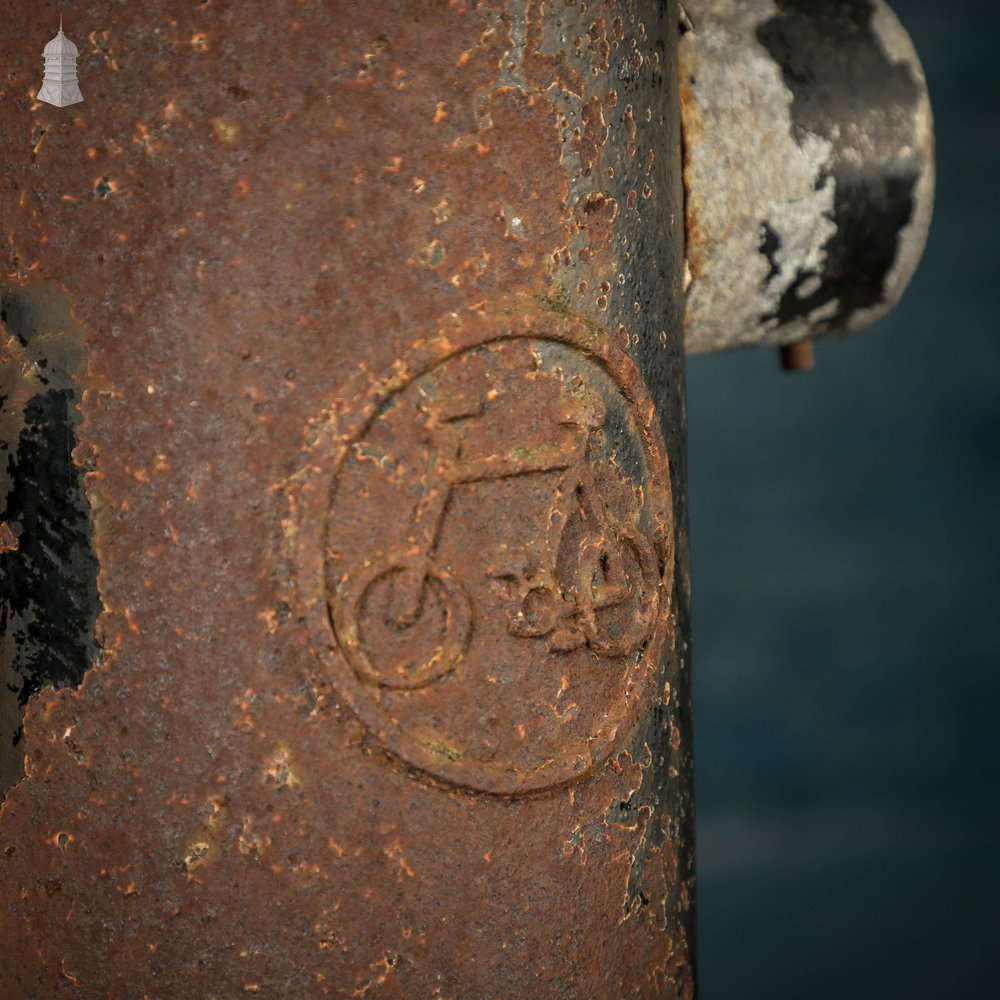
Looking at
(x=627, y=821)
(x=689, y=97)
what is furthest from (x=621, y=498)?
(x=689, y=97)

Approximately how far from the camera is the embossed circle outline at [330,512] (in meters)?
0.76

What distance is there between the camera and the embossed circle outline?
76cm

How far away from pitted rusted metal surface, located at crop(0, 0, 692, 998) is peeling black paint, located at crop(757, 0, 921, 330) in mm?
320

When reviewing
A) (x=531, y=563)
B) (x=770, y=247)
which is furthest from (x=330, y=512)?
(x=770, y=247)

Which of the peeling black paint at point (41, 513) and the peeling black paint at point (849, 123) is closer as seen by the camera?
the peeling black paint at point (41, 513)

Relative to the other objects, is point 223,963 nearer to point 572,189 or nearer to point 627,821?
point 627,821

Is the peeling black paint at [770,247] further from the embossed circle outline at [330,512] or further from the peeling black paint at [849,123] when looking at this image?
the embossed circle outline at [330,512]

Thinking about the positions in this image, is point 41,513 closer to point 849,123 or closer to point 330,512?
point 330,512

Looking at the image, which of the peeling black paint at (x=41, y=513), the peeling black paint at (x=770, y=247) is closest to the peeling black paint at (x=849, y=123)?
the peeling black paint at (x=770, y=247)

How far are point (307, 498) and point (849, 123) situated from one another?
0.56 metres

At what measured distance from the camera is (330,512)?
77 cm

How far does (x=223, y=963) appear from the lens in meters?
0.78

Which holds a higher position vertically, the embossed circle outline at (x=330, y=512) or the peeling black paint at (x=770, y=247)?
the peeling black paint at (x=770, y=247)

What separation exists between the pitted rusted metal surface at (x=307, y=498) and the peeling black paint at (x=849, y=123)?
0.32 m
